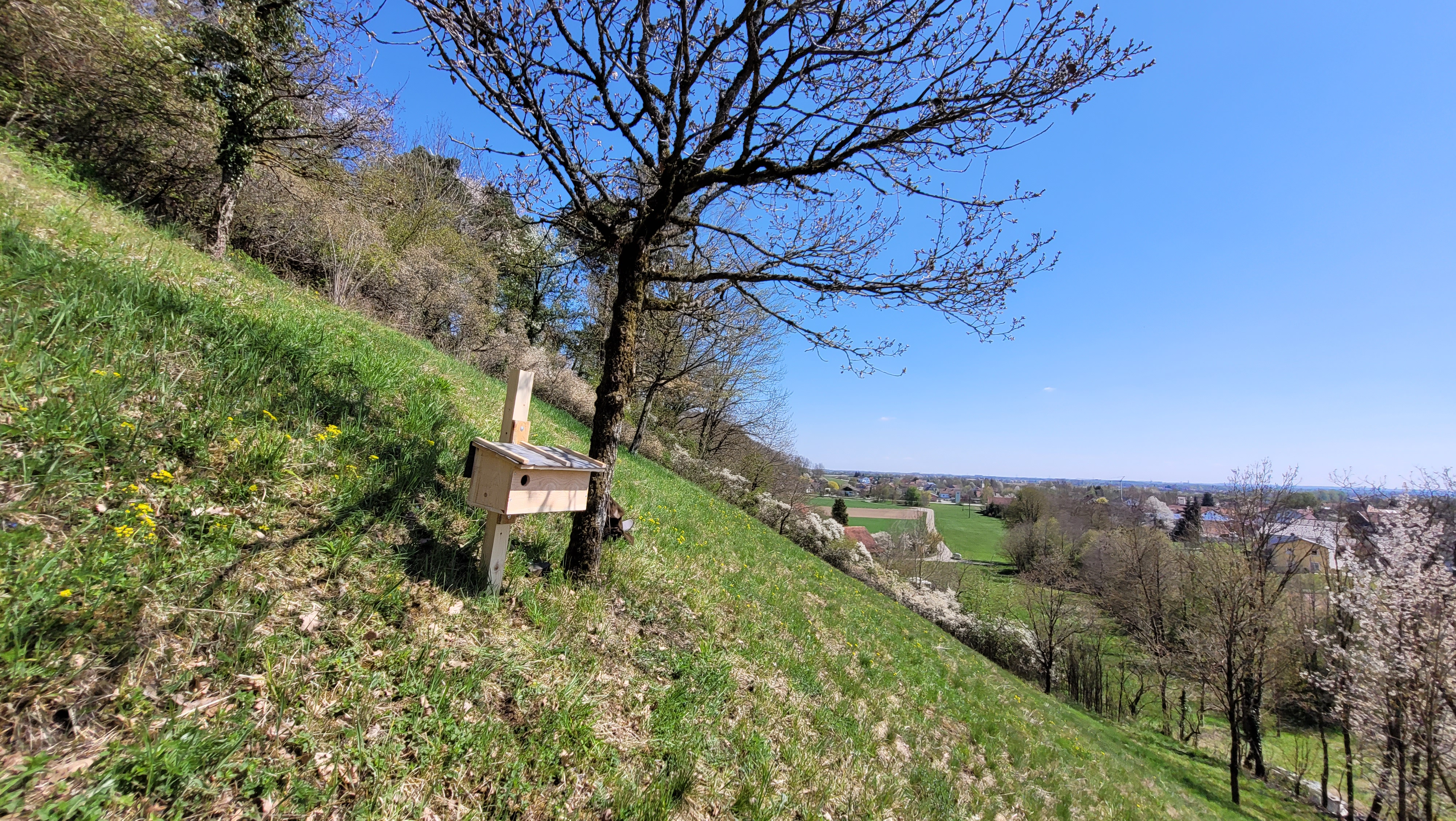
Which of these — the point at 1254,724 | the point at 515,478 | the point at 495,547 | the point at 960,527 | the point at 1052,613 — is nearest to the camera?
the point at 515,478

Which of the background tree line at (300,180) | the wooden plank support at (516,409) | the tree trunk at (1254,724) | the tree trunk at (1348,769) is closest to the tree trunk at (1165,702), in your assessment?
the tree trunk at (1254,724)

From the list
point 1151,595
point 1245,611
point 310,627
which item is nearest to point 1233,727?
point 1245,611

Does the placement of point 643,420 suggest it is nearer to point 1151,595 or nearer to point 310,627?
point 310,627

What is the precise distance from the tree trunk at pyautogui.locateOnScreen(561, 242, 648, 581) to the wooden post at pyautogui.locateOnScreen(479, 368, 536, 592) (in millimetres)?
542

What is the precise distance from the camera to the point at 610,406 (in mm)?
3926

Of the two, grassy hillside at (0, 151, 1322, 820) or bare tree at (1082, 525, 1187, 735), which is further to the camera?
bare tree at (1082, 525, 1187, 735)

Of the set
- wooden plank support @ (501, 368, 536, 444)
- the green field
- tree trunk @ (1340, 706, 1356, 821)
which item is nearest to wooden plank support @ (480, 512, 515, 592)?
wooden plank support @ (501, 368, 536, 444)

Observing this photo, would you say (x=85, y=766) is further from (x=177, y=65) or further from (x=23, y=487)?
(x=177, y=65)

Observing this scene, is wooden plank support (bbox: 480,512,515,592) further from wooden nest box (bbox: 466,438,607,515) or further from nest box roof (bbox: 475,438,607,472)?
nest box roof (bbox: 475,438,607,472)

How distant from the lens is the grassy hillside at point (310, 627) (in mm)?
1714

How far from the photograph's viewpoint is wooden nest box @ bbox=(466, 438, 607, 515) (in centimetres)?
302

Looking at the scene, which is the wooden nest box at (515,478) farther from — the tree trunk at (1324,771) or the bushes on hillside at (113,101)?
the tree trunk at (1324,771)

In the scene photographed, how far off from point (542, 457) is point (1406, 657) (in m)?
20.8

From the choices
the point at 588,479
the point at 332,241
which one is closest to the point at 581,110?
the point at 588,479
